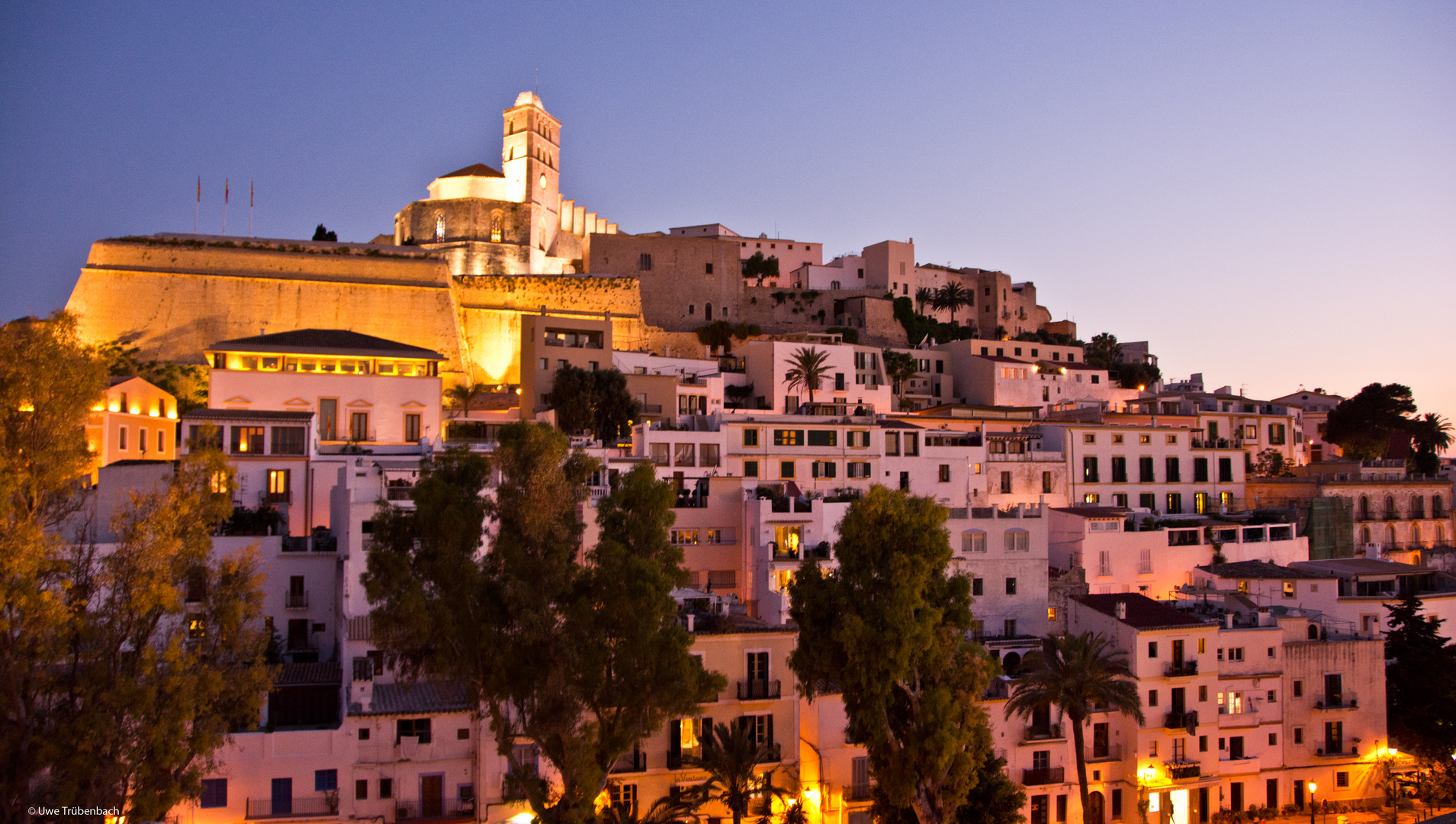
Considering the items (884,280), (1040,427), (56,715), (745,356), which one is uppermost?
(884,280)

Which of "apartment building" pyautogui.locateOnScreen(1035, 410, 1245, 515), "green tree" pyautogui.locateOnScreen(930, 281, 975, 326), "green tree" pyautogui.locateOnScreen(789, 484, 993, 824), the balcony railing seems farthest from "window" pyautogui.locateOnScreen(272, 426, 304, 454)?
"green tree" pyautogui.locateOnScreen(930, 281, 975, 326)

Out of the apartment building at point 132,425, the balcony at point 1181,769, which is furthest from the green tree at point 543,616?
the apartment building at point 132,425

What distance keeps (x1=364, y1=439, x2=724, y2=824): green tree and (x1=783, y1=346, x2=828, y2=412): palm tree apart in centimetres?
3057

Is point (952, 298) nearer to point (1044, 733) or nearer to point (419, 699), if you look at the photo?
point (1044, 733)

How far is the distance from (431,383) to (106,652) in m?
22.6

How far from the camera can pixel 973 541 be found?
2998cm

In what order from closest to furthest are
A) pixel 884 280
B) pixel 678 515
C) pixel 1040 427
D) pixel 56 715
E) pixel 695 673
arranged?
pixel 56 715 → pixel 695 673 → pixel 678 515 → pixel 1040 427 → pixel 884 280

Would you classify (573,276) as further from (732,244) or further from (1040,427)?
(1040,427)

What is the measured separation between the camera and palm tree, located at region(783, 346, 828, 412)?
4803 cm

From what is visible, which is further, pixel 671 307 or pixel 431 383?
pixel 671 307

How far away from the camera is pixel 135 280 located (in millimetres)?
49906

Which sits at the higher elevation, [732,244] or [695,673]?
[732,244]

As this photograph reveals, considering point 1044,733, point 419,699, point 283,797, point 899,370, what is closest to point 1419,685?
point 1044,733

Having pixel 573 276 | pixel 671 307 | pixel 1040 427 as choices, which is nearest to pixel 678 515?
pixel 1040 427
